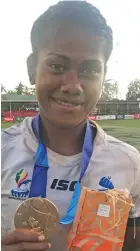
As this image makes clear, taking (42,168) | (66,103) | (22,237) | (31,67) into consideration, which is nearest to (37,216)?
(22,237)

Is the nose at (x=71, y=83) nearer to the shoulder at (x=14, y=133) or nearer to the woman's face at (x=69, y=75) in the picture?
the woman's face at (x=69, y=75)

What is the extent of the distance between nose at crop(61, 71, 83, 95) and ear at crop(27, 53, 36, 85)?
0.14 metres

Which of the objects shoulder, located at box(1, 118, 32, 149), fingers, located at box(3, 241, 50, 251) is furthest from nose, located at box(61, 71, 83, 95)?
fingers, located at box(3, 241, 50, 251)

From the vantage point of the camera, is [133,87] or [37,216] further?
[133,87]

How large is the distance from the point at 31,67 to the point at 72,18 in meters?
0.18

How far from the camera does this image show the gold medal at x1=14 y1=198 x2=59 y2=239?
29.4 inches

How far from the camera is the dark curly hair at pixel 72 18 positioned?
34.0 inches

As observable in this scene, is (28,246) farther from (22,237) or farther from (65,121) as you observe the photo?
(65,121)

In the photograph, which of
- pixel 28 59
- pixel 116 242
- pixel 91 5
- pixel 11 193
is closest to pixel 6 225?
pixel 11 193

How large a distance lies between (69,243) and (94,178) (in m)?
0.21

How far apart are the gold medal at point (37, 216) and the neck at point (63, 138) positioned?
239 mm

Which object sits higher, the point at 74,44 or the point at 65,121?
the point at 74,44

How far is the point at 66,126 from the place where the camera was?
2.95 feet

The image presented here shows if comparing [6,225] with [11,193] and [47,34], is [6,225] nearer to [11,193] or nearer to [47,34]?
[11,193]
